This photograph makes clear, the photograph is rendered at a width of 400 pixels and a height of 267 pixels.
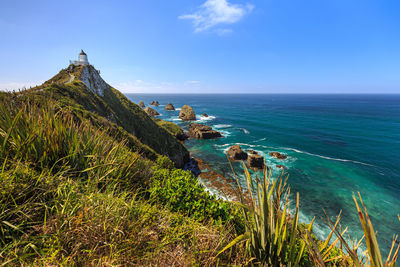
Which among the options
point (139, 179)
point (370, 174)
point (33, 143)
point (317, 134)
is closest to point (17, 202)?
point (33, 143)

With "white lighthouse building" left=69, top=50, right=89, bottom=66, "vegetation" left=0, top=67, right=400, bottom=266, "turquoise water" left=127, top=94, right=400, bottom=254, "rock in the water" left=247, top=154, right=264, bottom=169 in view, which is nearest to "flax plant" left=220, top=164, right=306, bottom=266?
"vegetation" left=0, top=67, right=400, bottom=266

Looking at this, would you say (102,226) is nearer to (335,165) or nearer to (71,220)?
(71,220)

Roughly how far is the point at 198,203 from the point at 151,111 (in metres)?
86.0

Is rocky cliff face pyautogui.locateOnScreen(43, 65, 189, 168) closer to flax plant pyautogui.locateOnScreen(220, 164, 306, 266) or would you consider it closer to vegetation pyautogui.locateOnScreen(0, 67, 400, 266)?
vegetation pyautogui.locateOnScreen(0, 67, 400, 266)

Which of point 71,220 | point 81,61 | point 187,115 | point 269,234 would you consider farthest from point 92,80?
point 187,115

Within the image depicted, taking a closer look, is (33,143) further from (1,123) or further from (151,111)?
(151,111)

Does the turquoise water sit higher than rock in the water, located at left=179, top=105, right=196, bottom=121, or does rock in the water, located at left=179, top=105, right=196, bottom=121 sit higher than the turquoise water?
rock in the water, located at left=179, top=105, right=196, bottom=121

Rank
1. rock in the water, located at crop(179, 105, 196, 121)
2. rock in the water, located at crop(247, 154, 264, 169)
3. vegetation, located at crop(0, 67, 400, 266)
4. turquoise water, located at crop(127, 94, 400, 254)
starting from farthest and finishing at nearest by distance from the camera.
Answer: rock in the water, located at crop(179, 105, 196, 121), rock in the water, located at crop(247, 154, 264, 169), turquoise water, located at crop(127, 94, 400, 254), vegetation, located at crop(0, 67, 400, 266)

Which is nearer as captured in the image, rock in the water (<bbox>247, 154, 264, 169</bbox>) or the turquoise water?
the turquoise water

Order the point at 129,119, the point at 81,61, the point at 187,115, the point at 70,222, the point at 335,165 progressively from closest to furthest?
1. the point at 70,222
2. the point at 129,119
3. the point at 335,165
4. the point at 81,61
5. the point at 187,115

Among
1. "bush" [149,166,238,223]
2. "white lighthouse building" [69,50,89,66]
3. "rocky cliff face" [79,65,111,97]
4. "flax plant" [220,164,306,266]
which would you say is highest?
"white lighthouse building" [69,50,89,66]

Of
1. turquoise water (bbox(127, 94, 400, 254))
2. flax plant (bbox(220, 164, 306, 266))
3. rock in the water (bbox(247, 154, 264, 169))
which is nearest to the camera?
flax plant (bbox(220, 164, 306, 266))

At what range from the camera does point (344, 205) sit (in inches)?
785

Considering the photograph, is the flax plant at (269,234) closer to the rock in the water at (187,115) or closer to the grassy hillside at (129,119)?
the grassy hillside at (129,119)
